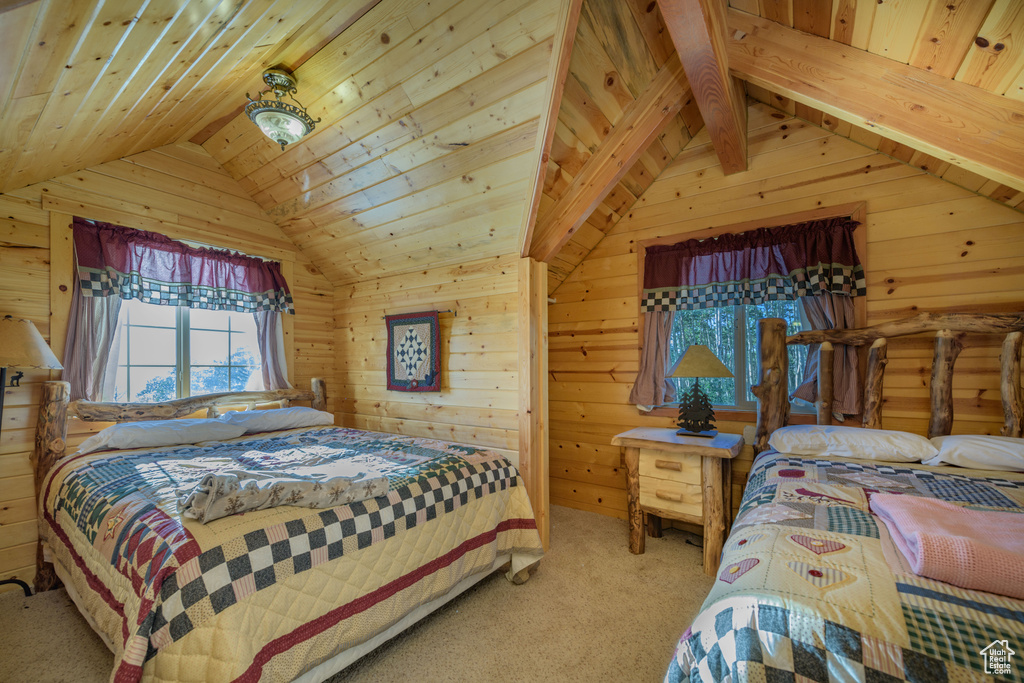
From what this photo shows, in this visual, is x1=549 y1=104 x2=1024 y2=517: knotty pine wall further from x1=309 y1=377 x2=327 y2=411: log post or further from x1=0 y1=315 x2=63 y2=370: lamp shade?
x1=0 y1=315 x2=63 y2=370: lamp shade

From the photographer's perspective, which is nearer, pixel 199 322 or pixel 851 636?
pixel 851 636

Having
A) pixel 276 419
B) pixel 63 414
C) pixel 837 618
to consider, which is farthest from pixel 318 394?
pixel 837 618

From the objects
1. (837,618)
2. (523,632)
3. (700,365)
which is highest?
(700,365)

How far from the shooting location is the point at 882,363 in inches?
92.4

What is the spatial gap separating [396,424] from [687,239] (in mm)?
2636

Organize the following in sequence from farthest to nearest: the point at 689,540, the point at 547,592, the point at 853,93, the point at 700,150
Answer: the point at 700,150, the point at 689,540, the point at 547,592, the point at 853,93

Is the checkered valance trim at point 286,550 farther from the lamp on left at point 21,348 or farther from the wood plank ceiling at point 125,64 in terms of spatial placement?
the lamp on left at point 21,348

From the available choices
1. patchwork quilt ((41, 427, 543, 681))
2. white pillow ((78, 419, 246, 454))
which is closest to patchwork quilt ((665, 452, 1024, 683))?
patchwork quilt ((41, 427, 543, 681))

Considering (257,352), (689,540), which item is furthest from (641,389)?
(257,352)

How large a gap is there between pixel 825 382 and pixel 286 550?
277 centimetres

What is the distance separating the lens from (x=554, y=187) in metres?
2.59

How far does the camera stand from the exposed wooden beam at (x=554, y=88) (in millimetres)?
1774

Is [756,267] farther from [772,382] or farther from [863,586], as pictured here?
[863,586]

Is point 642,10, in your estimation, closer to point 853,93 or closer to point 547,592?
point 853,93
